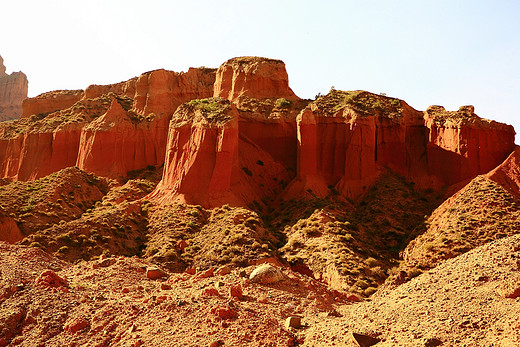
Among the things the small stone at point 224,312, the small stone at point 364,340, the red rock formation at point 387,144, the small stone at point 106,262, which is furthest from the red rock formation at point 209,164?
the small stone at point 364,340

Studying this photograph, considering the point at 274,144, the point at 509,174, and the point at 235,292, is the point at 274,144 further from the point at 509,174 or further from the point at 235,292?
the point at 235,292

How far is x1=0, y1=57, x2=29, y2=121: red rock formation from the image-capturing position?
143 meters

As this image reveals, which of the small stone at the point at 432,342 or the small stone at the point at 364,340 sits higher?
the small stone at the point at 432,342

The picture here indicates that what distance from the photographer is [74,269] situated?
29844mm

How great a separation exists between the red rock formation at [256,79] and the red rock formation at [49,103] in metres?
36.2

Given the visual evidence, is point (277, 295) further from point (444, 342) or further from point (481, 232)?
point (481, 232)

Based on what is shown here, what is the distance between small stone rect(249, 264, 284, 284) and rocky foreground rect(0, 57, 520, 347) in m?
0.07

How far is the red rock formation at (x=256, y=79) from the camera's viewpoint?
6219 centimetres

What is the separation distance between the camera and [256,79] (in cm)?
6219

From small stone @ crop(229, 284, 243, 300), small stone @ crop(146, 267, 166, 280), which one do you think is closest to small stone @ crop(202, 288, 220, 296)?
small stone @ crop(229, 284, 243, 300)

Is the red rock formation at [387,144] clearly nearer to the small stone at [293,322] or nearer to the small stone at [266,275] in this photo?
the small stone at [266,275]

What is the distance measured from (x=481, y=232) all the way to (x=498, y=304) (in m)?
23.0

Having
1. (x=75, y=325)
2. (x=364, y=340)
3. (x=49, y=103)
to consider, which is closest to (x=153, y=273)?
(x=75, y=325)

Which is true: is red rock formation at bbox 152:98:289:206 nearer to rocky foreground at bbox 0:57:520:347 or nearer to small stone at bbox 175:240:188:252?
rocky foreground at bbox 0:57:520:347
